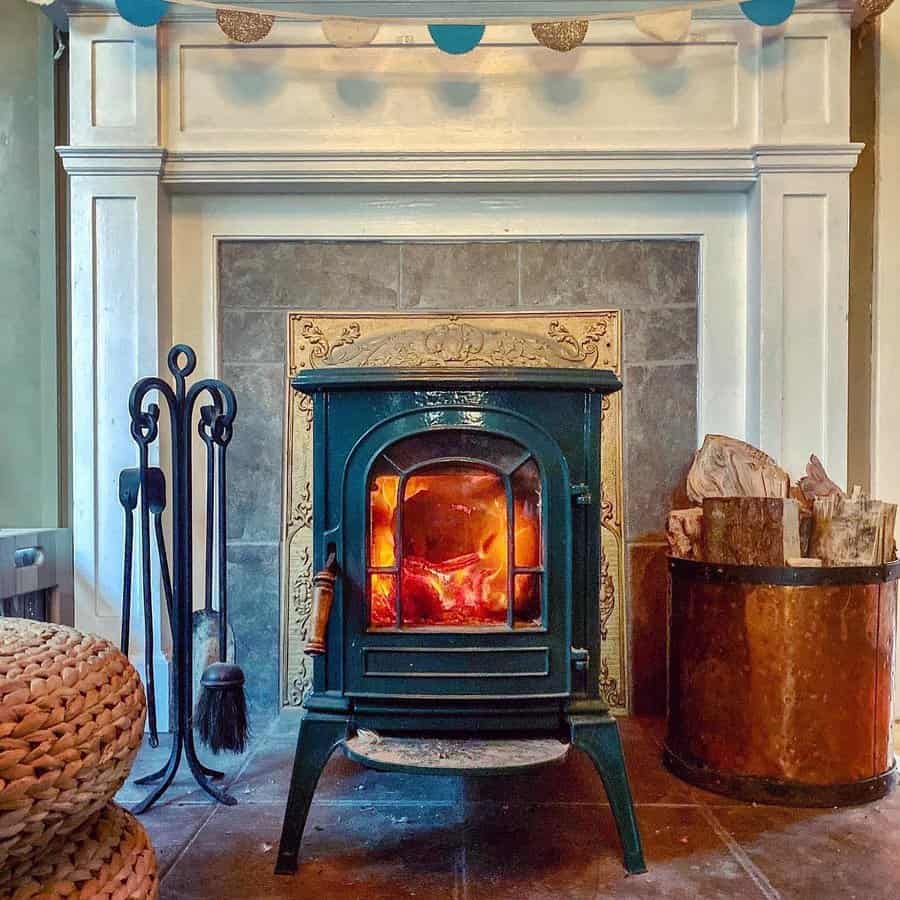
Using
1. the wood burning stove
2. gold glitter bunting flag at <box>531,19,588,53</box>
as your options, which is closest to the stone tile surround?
gold glitter bunting flag at <box>531,19,588,53</box>

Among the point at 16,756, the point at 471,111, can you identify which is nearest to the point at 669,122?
the point at 471,111

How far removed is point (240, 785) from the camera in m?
1.78

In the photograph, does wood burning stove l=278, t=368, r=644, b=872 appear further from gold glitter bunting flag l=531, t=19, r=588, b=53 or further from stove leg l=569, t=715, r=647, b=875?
gold glitter bunting flag l=531, t=19, r=588, b=53

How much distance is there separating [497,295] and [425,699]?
125cm

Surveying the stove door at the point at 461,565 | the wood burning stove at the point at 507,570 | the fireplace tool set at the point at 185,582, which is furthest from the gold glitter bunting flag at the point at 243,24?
the stove door at the point at 461,565

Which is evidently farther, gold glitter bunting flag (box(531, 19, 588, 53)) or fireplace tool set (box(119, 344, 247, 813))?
Answer: gold glitter bunting flag (box(531, 19, 588, 53))

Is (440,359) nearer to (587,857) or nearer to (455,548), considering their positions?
(455,548)

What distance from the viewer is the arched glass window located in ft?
4.80

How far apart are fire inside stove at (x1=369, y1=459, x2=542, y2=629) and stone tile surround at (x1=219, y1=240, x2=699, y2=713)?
837 millimetres

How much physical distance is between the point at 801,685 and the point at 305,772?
104 cm

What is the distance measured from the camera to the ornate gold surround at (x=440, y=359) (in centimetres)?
224

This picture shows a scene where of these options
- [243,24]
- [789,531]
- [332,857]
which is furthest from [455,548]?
[243,24]

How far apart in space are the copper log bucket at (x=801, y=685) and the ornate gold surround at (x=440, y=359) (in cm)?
53

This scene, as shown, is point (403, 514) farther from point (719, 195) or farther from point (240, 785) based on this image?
point (719, 195)
